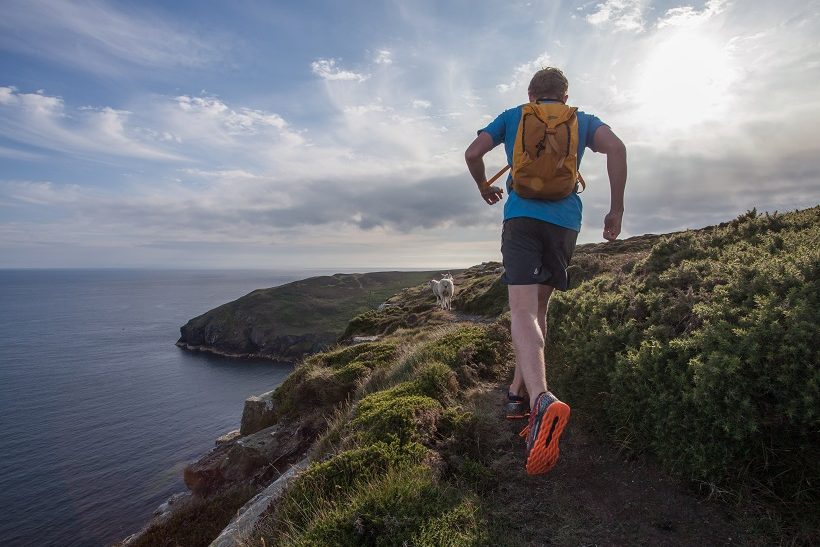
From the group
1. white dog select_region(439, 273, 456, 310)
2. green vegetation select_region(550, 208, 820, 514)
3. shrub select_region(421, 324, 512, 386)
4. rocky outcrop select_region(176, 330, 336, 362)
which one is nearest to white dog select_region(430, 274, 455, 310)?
white dog select_region(439, 273, 456, 310)

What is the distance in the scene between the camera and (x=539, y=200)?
14.4 feet

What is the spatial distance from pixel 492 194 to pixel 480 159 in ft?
1.52

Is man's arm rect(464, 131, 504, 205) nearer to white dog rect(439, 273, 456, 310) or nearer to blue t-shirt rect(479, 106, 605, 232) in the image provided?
blue t-shirt rect(479, 106, 605, 232)

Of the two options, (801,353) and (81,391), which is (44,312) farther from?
(801,353)

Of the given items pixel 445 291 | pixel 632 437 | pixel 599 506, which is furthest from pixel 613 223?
pixel 445 291

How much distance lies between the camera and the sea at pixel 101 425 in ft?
106

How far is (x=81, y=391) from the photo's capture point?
226 feet

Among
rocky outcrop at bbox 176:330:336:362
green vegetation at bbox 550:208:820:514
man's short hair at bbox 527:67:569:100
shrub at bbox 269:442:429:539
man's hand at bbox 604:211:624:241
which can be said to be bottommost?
rocky outcrop at bbox 176:330:336:362

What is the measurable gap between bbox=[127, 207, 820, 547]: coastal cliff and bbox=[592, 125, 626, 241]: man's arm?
48.8 inches

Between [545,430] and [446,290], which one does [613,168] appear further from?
[446,290]

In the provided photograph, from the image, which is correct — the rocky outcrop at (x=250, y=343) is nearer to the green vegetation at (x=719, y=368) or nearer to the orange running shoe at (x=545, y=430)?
the green vegetation at (x=719, y=368)

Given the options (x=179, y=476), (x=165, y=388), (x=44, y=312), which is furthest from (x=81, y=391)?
(x=44, y=312)

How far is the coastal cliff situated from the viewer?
3.21 meters

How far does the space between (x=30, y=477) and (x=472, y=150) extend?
53.5 m
